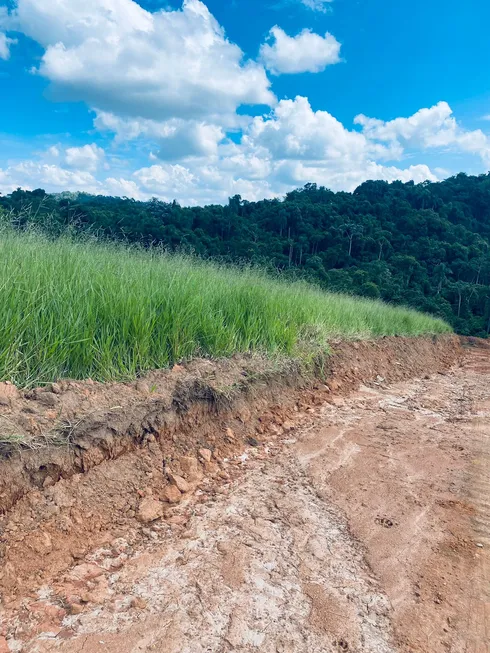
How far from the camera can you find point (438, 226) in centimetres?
3503

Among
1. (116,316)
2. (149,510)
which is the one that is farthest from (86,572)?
(116,316)

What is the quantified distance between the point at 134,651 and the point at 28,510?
100 cm

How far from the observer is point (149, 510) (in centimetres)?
263

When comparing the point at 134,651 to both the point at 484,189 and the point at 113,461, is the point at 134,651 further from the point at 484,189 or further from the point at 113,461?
the point at 484,189

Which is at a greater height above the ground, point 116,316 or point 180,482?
point 116,316

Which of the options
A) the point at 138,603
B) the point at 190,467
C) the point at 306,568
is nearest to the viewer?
the point at 138,603

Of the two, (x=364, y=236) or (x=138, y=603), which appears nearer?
(x=138, y=603)

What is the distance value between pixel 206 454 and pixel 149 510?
790 mm

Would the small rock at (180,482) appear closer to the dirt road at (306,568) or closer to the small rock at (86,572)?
the dirt road at (306,568)

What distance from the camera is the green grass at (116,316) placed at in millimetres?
3174

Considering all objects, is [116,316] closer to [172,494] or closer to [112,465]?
[112,465]

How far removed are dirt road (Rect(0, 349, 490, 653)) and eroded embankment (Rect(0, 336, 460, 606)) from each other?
0.43 ft

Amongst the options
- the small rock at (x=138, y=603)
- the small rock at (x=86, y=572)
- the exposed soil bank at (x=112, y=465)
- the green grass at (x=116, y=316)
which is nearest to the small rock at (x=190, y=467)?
the exposed soil bank at (x=112, y=465)

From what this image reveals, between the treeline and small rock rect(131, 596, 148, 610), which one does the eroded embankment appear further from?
the treeline
